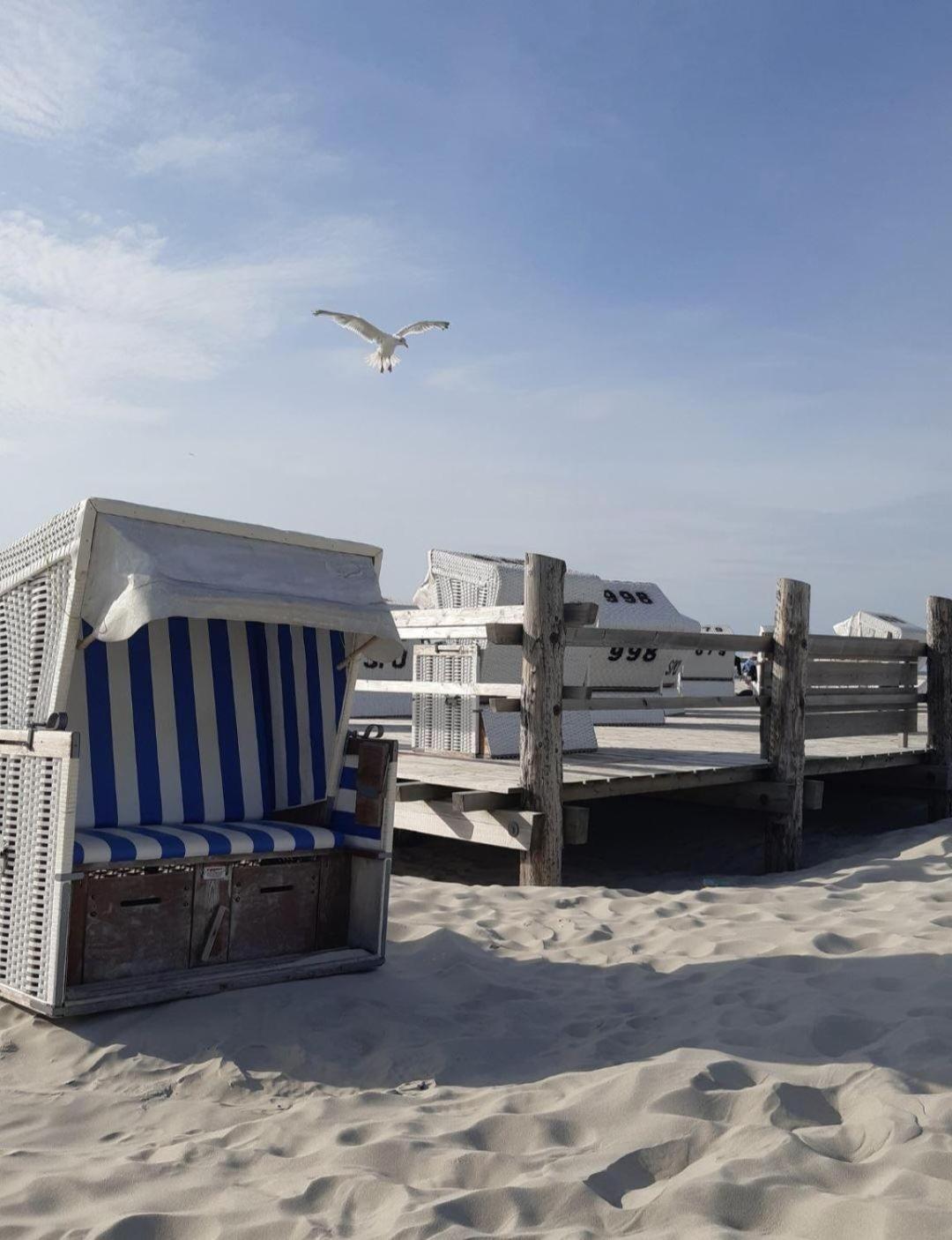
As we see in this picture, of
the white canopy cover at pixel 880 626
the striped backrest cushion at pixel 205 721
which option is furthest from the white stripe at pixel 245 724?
the white canopy cover at pixel 880 626

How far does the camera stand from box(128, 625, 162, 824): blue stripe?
5098 millimetres

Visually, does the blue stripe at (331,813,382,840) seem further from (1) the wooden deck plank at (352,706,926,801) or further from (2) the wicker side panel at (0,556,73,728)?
(1) the wooden deck plank at (352,706,926,801)

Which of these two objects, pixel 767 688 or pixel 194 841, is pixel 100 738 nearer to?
pixel 194 841

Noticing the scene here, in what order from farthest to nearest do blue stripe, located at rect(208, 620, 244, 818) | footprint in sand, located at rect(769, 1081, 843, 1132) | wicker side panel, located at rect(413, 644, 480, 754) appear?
wicker side panel, located at rect(413, 644, 480, 754) < blue stripe, located at rect(208, 620, 244, 818) < footprint in sand, located at rect(769, 1081, 843, 1132)

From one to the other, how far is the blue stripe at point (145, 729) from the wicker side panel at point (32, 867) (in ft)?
2.19

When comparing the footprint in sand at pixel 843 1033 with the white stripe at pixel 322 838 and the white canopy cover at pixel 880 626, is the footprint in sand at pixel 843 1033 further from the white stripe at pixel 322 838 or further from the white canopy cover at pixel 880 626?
the white canopy cover at pixel 880 626

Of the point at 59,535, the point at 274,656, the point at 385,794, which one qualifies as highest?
the point at 59,535

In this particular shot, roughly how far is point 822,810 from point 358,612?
807 cm

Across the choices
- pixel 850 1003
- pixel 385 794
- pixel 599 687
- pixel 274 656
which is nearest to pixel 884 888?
pixel 850 1003

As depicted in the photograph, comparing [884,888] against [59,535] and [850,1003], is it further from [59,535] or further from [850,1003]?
[59,535]

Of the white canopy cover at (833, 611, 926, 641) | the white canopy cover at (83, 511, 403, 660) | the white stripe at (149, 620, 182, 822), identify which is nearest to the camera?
the white canopy cover at (83, 511, 403, 660)

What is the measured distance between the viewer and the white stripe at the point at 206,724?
5328 millimetres

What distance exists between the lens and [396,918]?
5.90m

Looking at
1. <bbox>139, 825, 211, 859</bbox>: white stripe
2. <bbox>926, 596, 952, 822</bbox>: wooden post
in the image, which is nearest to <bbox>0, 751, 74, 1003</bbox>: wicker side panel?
<bbox>139, 825, 211, 859</bbox>: white stripe
